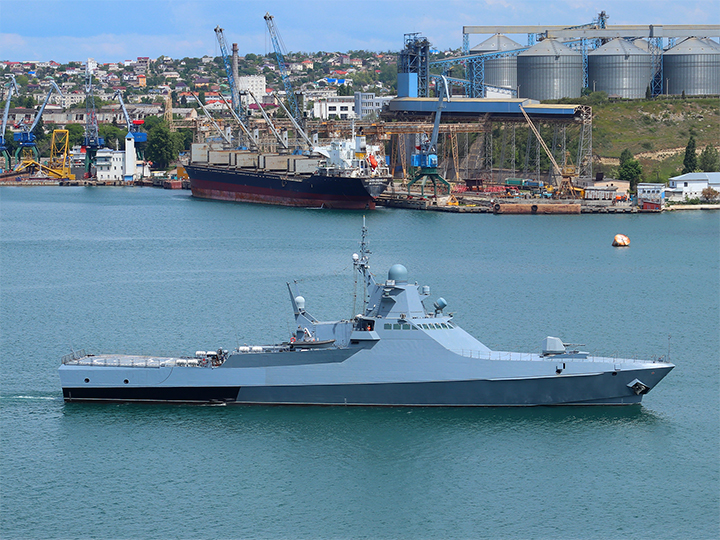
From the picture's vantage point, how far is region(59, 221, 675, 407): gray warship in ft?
101

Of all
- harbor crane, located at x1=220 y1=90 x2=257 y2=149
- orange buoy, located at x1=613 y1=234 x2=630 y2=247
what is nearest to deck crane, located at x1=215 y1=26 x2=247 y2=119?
harbor crane, located at x1=220 y1=90 x2=257 y2=149

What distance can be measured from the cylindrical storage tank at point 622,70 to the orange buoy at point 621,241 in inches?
2290

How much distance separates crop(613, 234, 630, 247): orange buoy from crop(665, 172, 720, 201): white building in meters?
28.6

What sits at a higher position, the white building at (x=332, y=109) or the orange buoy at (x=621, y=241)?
the white building at (x=332, y=109)

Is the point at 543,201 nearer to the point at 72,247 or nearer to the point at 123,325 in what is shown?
the point at 72,247

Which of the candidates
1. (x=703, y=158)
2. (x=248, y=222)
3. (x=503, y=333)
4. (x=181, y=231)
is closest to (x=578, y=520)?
(x=503, y=333)

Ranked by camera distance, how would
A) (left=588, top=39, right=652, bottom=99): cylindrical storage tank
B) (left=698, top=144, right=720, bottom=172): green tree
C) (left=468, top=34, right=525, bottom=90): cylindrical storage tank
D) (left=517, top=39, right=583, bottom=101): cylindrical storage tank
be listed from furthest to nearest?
1. (left=468, top=34, right=525, bottom=90): cylindrical storage tank
2. (left=517, top=39, right=583, bottom=101): cylindrical storage tank
3. (left=588, top=39, right=652, bottom=99): cylindrical storage tank
4. (left=698, top=144, right=720, bottom=172): green tree

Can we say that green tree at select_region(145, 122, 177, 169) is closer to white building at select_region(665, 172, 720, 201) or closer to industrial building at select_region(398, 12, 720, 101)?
industrial building at select_region(398, 12, 720, 101)

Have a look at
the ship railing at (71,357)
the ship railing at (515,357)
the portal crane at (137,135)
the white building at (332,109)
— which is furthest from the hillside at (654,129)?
the ship railing at (71,357)

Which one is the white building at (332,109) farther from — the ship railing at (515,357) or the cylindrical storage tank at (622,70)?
the ship railing at (515,357)

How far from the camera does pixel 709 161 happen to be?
101 m

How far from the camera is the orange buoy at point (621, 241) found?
68.0 meters

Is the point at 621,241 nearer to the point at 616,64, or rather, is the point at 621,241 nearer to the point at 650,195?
the point at 650,195

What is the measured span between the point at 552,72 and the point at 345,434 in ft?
328
